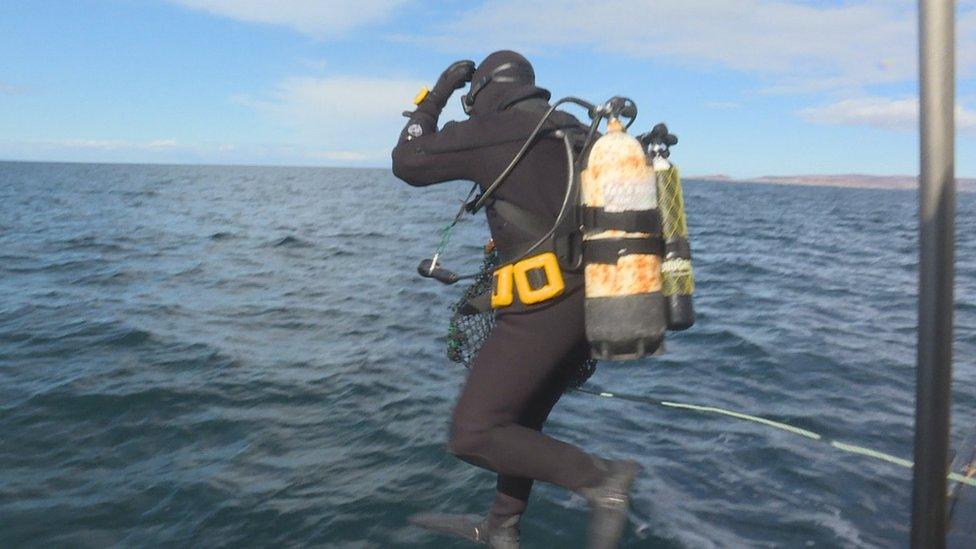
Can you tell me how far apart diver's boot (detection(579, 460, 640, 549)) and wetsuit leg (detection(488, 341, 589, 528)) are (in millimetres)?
409

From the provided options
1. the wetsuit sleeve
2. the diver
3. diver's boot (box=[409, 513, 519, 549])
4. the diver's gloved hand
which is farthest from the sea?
the diver's gloved hand

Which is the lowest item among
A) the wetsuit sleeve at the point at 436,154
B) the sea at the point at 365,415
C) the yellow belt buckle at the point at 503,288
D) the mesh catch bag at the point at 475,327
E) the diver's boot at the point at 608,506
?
the sea at the point at 365,415

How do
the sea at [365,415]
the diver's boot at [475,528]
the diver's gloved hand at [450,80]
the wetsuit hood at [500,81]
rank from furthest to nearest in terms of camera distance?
the sea at [365,415] → the diver's boot at [475,528] → the diver's gloved hand at [450,80] → the wetsuit hood at [500,81]

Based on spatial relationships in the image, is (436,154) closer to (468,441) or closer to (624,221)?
(624,221)

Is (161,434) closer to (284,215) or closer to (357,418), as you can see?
(357,418)

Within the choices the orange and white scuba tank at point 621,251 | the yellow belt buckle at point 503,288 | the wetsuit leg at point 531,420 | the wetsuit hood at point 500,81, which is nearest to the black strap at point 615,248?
the orange and white scuba tank at point 621,251

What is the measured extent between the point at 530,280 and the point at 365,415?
13.8ft

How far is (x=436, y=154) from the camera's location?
333 cm

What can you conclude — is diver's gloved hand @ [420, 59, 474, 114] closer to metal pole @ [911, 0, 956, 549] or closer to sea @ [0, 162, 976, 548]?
metal pole @ [911, 0, 956, 549]

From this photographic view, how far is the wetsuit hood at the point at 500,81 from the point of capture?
11.2 ft

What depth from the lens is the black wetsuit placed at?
3248 millimetres

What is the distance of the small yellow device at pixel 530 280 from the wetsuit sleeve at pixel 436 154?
50cm

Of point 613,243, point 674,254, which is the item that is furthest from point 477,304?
point 674,254

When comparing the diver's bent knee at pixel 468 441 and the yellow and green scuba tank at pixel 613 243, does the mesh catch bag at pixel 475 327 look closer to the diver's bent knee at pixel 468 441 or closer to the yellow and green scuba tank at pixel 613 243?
the yellow and green scuba tank at pixel 613 243
